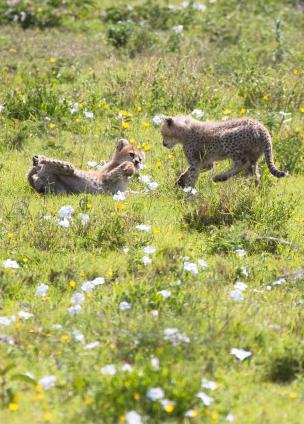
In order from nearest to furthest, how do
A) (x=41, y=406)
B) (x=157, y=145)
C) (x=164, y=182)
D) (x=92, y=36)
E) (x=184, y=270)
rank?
(x=41, y=406) → (x=184, y=270) → (x=164, y=182) → (x=157, y=145) → (x=92, y=36)

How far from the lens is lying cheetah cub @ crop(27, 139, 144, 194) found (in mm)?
11648

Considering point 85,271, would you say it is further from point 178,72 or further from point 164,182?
point 178,72

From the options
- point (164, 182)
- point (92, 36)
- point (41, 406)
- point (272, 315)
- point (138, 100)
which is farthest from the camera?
point (92, 36)

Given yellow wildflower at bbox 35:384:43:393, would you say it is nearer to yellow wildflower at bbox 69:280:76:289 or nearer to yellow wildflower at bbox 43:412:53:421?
yellow wildflower at bbox 43:412:53:421

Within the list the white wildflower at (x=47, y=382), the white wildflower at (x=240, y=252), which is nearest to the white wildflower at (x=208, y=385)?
the white wildflower at (x=47, y=382)

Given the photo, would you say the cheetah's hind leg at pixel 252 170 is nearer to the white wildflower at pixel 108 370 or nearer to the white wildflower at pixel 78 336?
the white wildflower at pixel 78 336

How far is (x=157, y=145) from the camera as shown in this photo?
13602mm

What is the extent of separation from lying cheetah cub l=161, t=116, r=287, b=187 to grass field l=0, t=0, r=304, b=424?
0.78 feet

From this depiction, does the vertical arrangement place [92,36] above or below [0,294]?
below

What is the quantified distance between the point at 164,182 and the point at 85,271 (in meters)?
3.02

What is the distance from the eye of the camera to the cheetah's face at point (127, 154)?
484 inches

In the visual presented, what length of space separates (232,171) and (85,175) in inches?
71.0

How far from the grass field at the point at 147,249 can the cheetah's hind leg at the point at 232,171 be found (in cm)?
Answer: 23

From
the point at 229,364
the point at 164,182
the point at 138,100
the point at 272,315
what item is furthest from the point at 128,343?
the point at 138,100
